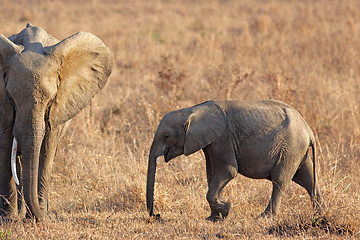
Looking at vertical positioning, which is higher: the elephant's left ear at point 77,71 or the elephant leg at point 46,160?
the elephant's left ear at point 77,71

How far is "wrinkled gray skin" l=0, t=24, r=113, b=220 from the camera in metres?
4.71

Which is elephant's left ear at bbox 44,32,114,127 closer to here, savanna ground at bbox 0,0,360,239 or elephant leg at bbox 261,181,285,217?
savanna ground at bbox 0,0,360,239

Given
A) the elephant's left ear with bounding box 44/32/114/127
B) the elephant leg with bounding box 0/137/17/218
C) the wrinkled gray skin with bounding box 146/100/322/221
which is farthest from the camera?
the wrinkled gray skin with bounding box 146/100/322/221

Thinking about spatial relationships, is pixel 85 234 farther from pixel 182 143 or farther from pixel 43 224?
pixel 182 143

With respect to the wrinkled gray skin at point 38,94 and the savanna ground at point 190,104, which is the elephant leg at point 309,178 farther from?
the wrinkled gray skin at point 38,94

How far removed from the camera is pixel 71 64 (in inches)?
207

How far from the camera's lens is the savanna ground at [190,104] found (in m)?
5.41

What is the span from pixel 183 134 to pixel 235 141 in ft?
1.69

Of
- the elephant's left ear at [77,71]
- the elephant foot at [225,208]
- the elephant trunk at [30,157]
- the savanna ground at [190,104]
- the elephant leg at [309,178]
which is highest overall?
the elephant's left ear at [77,71]

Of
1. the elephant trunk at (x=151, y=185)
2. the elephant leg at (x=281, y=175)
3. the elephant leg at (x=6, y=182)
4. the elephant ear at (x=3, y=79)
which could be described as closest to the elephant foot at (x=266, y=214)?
the elephant leg at (x=281, y=175)

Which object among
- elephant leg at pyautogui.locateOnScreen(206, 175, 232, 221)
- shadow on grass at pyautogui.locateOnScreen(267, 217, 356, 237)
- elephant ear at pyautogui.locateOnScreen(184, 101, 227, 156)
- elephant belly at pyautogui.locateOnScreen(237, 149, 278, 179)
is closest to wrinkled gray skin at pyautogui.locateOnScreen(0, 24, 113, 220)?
elephant ear at pyautogui.locateOnScreen(184, 101, 227, 156)

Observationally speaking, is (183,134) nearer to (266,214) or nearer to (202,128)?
(202,128)

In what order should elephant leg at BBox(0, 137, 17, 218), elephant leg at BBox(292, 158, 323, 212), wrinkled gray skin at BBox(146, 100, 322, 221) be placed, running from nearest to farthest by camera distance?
elephant leg at BBox(0, 137, 17, 218) < wrinkled gray skin at BBox(146, 100, 322, 221) < elephant leg at BBox(292, 158, 323, 212)

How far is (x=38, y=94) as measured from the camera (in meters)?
4.71
